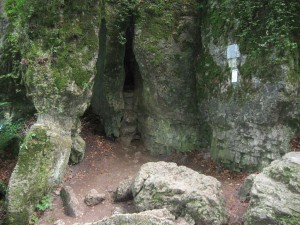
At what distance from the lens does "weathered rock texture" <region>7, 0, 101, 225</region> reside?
805 centimetres

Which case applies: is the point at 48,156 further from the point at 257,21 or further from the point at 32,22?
the point at 257,21

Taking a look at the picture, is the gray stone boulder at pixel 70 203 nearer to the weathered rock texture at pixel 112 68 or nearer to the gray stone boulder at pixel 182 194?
the gray stone boulder at pixel 182 194

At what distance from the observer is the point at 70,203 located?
7.82 metres

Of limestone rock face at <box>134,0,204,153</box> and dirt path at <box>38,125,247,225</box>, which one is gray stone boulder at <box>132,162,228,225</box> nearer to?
dirt path at <box>38,125,247,225</box>

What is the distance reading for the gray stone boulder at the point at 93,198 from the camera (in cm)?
803

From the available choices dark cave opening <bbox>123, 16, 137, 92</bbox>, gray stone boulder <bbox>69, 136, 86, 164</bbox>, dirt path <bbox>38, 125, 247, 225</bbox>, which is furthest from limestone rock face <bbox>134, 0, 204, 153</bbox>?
gray stone boulder <bbox>69, 136, 86, 164</bbox>

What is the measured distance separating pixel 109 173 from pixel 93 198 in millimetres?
1685

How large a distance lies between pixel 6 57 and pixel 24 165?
4.53 m

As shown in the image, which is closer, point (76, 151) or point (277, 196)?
point (277, 196)

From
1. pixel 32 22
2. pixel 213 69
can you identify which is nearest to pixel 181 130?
pixel 213 69

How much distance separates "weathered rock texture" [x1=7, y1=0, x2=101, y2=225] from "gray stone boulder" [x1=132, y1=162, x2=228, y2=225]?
1.96m

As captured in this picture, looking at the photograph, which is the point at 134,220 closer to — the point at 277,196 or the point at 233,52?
the point at 277,196

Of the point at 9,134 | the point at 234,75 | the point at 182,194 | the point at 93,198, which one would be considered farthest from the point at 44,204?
the point at 234,75

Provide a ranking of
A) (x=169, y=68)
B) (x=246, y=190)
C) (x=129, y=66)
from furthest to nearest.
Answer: (x=129, y=66) < (x=169, y=68) < (x=246, y=190)
